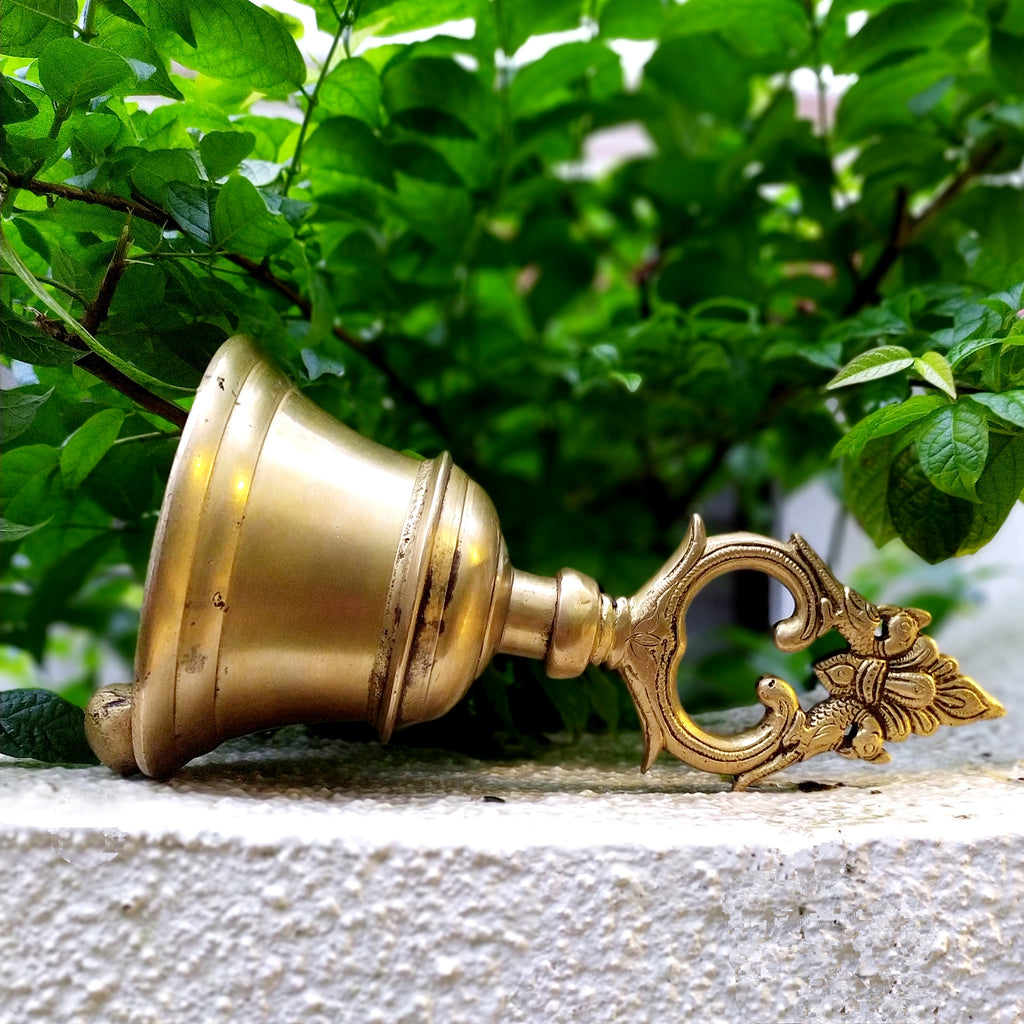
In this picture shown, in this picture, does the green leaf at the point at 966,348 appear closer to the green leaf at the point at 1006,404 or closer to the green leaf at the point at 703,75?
the green leaf at the point at 1006,404

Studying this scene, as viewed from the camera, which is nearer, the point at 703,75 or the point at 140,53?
the point at 140,53

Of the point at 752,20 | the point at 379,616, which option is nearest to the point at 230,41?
the point at 379,616

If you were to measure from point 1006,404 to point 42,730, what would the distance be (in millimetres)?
397

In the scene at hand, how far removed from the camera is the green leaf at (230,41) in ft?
1.22

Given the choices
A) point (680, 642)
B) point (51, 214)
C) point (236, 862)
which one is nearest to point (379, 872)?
point (236, 862)

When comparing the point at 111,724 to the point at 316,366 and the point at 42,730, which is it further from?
the point at 316,366

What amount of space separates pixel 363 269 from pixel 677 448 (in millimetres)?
362

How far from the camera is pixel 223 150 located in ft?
1.18

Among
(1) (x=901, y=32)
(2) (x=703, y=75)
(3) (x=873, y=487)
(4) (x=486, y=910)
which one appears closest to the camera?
(4) (x=486, y=910)

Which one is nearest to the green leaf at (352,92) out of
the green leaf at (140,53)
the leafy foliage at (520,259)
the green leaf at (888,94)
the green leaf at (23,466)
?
the leafy foliage at (520,259)

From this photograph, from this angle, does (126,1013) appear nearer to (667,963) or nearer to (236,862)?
(236,862)

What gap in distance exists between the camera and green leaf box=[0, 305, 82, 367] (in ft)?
1.13

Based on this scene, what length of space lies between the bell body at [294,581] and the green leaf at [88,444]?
65 mm

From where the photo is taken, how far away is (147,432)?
418 mm
